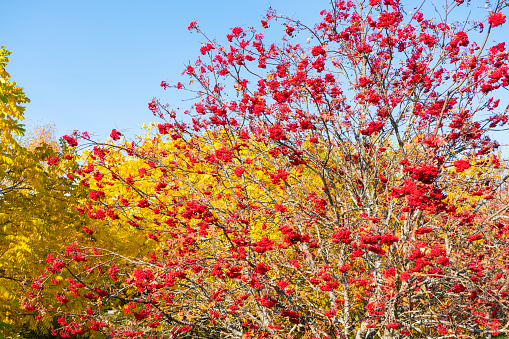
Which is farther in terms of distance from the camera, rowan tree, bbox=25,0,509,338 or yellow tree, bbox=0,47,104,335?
yellow tree, bbox=0,47,104,335

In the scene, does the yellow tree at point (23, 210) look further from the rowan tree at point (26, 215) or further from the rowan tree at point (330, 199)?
the rowan tree at point (330, 199)

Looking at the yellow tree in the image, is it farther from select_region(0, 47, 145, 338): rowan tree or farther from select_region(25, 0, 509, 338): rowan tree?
select_region(25, 0, 509, 338): rowan tree

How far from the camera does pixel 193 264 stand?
6.53m

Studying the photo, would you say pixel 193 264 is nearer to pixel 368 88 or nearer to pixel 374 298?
pixel 374 298

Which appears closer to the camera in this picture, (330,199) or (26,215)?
(330,199)

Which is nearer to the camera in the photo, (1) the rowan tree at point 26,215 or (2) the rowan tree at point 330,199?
(2) the rowan tree at point 330,199

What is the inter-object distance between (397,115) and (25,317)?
1203 cm

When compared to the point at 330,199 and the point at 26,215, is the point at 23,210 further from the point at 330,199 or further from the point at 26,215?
the point at 330,199

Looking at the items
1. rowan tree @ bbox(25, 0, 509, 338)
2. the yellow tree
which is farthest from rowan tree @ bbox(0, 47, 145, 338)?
rowan tree @ bbox(25, 0, 509, 338)

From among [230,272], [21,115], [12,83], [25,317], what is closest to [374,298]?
[230,272]

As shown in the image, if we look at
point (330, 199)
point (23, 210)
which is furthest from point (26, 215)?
point (330, 199)

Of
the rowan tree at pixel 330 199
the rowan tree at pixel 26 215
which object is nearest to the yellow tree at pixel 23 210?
the rowan tree at pixel 26 215

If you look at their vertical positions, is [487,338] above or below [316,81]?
below

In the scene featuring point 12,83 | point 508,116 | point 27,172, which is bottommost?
point 27,172
